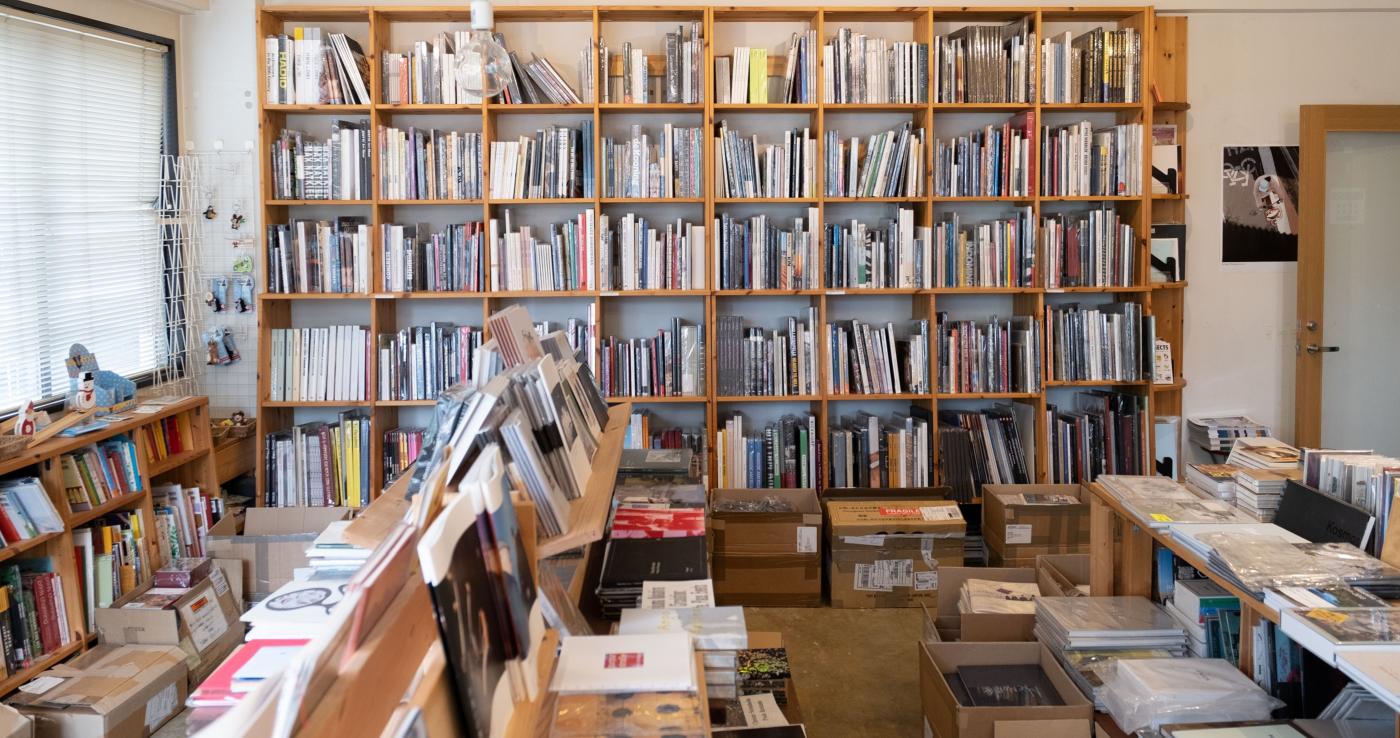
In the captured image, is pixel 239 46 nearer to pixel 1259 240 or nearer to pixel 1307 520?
pixel 1307 520

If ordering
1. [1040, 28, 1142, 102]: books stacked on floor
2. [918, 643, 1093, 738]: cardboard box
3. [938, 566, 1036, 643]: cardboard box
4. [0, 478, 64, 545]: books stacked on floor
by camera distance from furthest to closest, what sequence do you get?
[1040, 28, 1142, 102]: books stacked on floor → [0, 478, 64, 545]: books stacked on floor → [938, 566, 1036, 643]: cardboard box → [918, 643, 1093, 738]: cardboard box

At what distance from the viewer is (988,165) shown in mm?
4469

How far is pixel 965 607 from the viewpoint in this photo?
10.2 ft

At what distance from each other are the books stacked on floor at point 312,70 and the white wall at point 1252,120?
119cm

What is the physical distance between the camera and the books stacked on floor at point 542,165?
4387 millimetres

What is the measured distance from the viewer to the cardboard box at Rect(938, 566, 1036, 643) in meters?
2.87

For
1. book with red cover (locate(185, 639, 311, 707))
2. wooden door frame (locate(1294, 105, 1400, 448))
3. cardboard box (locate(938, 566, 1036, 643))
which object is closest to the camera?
book with red cover (locate(185, 639, 311, 707))

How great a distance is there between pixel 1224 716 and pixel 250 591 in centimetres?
337

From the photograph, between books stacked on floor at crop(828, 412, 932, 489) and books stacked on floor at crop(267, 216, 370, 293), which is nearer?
books stacked on floor at crop(267, 216, 370, 293)

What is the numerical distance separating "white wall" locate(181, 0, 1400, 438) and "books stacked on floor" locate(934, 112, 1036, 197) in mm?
655

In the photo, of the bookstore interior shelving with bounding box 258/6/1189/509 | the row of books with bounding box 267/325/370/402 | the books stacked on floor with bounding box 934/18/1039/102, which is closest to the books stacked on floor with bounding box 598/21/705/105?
the bookstore interior shelving with bounding box 258/6/1189/509

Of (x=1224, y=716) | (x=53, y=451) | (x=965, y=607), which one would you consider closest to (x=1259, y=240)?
(x=965, y=607)

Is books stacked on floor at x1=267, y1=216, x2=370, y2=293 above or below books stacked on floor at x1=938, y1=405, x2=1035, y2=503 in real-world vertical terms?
above

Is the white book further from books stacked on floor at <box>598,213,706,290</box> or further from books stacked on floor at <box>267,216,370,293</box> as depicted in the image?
books stacked on floor at <box>267,216,370,293</box>
